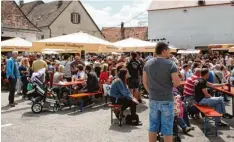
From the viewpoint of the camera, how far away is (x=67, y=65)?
533 inches

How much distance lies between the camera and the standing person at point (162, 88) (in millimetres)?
5227

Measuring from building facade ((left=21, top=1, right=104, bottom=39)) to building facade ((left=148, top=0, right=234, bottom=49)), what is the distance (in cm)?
1023

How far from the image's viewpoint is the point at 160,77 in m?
5.28

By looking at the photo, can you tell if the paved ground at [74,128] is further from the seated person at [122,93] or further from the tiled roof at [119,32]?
the tiled roof at [119,32]

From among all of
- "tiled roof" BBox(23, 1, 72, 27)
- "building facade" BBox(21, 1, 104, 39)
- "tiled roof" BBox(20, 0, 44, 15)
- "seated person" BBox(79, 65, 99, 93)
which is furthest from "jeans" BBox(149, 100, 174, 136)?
"tiled roof" BBox(20, 0, 44, 15)

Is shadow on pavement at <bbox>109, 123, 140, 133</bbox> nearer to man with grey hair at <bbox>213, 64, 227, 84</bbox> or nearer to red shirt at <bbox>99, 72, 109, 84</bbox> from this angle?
red shirt at <bbox>99, 72, 109, 84</bbox>

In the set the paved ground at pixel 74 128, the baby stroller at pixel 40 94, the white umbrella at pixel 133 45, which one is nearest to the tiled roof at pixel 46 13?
the white umbrella at pixel 133 45

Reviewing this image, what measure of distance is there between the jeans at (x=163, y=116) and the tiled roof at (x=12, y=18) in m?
26.4

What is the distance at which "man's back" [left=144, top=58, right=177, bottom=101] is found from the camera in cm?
521

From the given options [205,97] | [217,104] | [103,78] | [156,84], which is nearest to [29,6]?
[103,78]

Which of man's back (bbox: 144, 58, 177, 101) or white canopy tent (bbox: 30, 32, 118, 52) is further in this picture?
white canopy tent (bbox: 30, 32, 118, 52)

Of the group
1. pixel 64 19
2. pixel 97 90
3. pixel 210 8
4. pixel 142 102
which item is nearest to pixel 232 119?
pixel 142 102

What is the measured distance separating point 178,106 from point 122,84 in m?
1.87

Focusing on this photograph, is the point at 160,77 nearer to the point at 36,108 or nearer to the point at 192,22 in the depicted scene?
the point at 36,108
